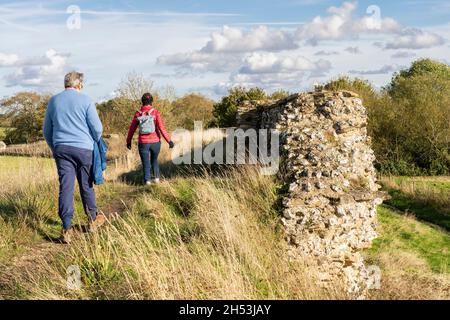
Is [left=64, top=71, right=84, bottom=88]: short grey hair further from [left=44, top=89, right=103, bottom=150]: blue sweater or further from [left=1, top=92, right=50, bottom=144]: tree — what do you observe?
[left=1, top=92, right=50, bottom=144]: tree

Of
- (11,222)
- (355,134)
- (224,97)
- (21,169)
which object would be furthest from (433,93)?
(11,222)

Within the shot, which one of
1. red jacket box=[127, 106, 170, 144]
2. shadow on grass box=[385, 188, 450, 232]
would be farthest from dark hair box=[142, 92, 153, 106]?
shadow on grass box=[385, 188, 450, 232]

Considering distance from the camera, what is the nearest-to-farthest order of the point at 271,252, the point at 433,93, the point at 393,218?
the point at 271,252 < the point at 393,218 < the point at 433,93

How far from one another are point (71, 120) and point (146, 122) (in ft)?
12.5

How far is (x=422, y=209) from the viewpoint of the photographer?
16094 mm

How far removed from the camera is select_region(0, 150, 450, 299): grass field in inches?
182

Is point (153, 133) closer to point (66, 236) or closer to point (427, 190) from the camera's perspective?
point (66, 236)

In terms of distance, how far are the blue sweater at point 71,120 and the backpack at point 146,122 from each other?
3.56m

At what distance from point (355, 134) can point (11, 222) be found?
7829 millimetres

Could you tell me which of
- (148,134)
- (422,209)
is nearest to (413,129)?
(422,209)

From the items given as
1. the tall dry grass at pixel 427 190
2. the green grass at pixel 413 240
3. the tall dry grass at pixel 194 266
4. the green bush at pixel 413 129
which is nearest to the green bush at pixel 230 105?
the green bush at pixel 413 129

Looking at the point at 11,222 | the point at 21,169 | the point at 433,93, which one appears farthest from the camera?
the point at 433,93

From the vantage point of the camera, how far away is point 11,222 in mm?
7484
